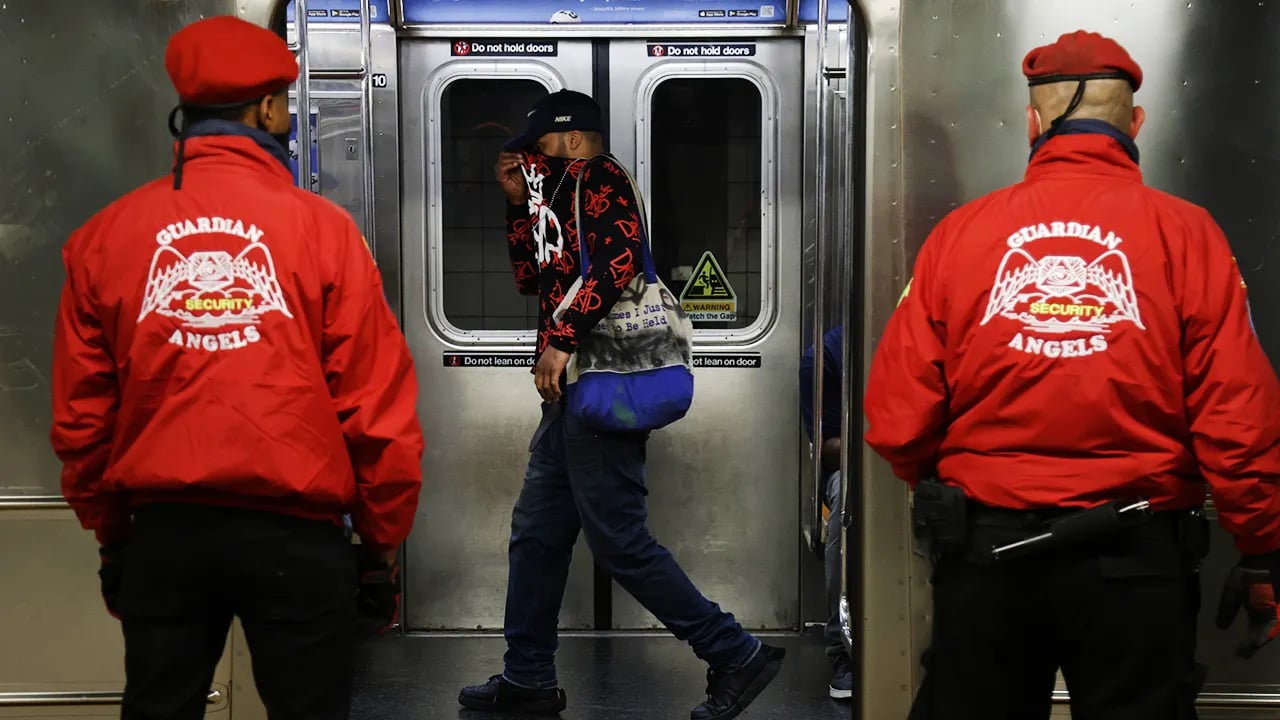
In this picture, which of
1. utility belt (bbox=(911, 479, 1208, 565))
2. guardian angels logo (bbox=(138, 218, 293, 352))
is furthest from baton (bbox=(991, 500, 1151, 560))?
guardian angels logo (bbox=(138, 218, 293, 352))

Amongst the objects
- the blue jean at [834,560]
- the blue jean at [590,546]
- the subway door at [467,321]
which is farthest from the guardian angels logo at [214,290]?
the subway door at [467,321]

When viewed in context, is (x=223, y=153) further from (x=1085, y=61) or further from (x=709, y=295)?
(x=709, y=295)

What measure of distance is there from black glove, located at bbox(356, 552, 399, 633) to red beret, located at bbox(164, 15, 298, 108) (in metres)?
0.91

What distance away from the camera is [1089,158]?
9.18 ft

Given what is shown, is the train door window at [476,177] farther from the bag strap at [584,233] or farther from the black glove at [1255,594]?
the black glove at [1255,594]

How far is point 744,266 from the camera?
5316mm

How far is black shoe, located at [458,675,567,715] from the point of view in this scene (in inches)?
177

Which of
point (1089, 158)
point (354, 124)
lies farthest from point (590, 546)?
point (1089, 158)

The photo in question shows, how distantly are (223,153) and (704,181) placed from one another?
9.30 feet

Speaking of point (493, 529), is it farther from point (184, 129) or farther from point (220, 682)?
point (184, 129)

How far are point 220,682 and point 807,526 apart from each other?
2.43 metres

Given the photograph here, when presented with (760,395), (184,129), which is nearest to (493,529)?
(760,395)

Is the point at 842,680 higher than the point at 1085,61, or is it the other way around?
the point at 1085,61

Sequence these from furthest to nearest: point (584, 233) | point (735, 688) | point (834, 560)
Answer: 1. point (834, 560)
2. point (735, 688)
3. point (584, 233)
